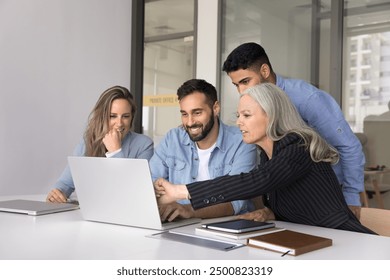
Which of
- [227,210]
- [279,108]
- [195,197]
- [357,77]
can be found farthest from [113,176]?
[357,77]

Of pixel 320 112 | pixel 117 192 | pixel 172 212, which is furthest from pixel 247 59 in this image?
pixel 117 192

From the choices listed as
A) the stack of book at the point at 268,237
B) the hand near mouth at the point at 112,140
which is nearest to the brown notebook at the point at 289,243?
the stack of book at the point at 268,237

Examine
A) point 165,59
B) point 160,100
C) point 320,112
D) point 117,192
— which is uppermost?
point 165,59

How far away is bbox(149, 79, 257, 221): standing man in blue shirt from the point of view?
2.60 metres

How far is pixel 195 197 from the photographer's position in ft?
6.31

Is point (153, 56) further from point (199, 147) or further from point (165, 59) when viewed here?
point (199, 147)

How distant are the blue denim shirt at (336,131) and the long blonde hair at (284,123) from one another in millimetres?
447

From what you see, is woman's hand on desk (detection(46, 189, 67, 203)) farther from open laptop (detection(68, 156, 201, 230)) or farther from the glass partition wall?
the glass partition wall

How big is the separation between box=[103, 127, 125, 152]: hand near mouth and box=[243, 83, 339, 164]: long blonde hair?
1.11m

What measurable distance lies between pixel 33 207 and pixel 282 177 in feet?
3.77

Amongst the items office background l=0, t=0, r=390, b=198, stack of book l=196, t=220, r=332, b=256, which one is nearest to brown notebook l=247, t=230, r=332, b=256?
stack of book l=196, t=220, r=332, b=256

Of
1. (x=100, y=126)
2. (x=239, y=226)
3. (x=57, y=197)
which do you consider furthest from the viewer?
(x=100, y=126)

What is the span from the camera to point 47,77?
4562mm

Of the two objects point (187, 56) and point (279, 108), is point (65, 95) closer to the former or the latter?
point (187, 56)
